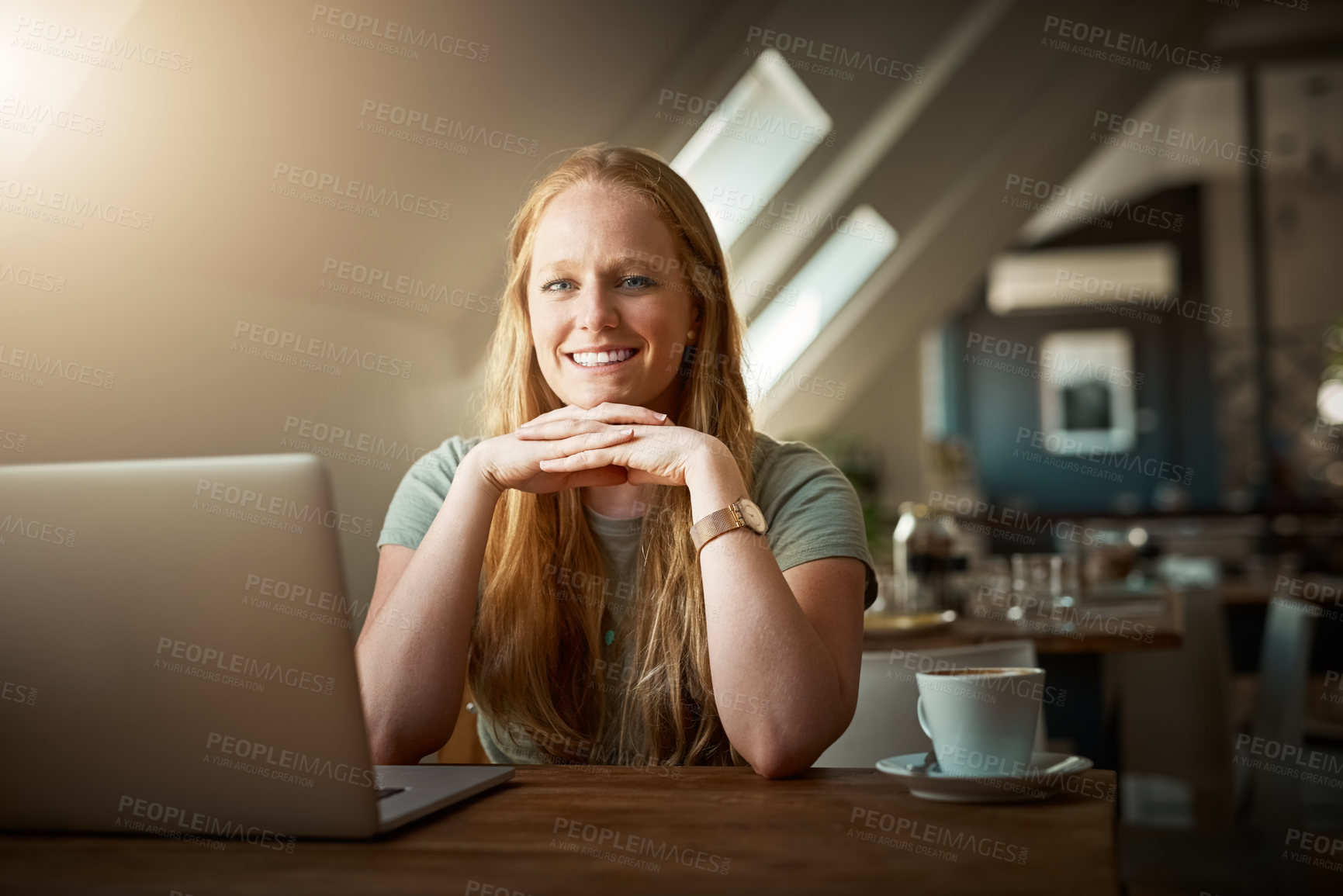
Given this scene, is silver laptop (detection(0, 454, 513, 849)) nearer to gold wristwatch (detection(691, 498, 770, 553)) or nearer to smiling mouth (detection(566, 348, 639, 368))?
gold wristwatch (detection(691, 498, 770, 553))

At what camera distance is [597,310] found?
1425 mm

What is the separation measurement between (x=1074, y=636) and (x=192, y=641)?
1.78 m

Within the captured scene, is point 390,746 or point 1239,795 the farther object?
point 1239,795

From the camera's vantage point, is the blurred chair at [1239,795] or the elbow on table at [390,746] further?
the blurred chair at [1239,795]

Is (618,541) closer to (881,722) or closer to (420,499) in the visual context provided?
(420,499)

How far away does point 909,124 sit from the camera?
163 inches

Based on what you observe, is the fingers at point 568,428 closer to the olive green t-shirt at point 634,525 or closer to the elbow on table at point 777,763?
the olive green t-shirt at point 634,525

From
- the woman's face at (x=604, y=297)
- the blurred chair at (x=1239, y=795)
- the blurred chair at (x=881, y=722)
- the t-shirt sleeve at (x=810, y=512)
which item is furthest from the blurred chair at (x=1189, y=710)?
the woman's face at (x=604, y=297)

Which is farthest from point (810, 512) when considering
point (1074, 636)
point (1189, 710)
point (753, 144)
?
point (753, 144)

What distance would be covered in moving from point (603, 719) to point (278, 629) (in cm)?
68

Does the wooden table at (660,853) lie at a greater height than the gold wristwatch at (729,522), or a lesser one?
lesser

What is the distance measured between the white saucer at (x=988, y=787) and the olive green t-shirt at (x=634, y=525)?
1.27ft

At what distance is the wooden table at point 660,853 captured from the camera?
2.31 feet

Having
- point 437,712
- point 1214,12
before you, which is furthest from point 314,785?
point 1214,12
